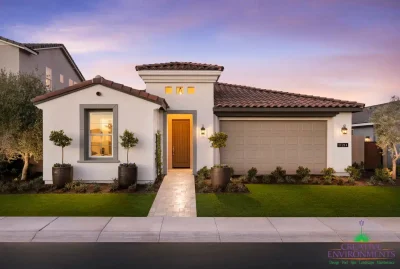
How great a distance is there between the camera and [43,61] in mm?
22047

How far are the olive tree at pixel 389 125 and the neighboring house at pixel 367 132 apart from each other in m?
0.89

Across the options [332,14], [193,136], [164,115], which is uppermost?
[332,14]

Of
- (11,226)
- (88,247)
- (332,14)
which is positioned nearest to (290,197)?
(88,247)

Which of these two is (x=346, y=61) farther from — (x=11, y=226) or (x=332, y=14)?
(x=11, y=226)

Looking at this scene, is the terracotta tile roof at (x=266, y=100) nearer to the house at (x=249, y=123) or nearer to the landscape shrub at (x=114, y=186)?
the house at (x=249, y=123)

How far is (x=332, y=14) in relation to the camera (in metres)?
14.1

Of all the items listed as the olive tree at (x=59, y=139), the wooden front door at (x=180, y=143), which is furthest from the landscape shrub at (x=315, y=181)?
the olive tree at (x=59, y=139)

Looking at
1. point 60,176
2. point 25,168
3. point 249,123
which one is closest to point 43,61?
point 25,168

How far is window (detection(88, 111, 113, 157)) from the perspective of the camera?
492 inches

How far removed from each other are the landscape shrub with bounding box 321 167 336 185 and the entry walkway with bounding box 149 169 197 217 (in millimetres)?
5465

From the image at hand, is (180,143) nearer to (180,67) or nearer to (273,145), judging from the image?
(180,67)

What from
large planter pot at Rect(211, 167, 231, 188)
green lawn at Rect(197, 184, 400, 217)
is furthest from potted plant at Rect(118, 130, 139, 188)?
large planter pot at Rect(211, 167, 231, 188)

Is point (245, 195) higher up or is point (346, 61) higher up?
point (346, 61)

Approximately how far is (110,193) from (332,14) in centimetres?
1187
